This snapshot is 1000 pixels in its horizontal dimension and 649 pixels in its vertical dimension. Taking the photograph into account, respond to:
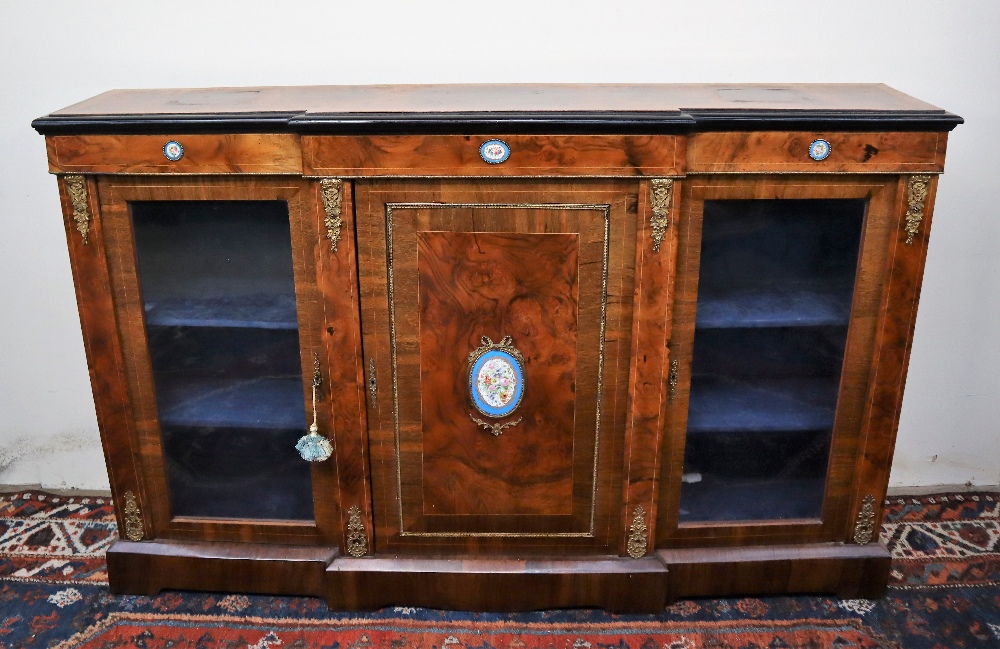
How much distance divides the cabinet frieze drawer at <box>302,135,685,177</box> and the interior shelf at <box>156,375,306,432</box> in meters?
0.58

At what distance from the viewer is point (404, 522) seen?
1.93 meters

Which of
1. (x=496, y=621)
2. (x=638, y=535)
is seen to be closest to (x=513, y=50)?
(x=638, y=535)

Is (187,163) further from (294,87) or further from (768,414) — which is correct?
(768,414)

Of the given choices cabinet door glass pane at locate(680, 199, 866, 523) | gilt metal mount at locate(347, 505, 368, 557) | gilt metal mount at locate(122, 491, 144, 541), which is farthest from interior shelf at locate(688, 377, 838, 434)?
gilt metal mount at locate(122, 491, 144, 541)

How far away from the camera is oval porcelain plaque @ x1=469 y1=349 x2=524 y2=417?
179cm

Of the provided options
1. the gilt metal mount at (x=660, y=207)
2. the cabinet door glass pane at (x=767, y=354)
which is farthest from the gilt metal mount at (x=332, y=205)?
the cabinet door glass pane at (x=767, y=354)

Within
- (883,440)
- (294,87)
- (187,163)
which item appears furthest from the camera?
(294,87)

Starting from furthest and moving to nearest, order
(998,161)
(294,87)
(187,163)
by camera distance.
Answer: (998,161) → (294,87) → (187,163)

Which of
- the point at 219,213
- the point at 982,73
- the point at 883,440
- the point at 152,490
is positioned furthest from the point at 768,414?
the point at 152,490

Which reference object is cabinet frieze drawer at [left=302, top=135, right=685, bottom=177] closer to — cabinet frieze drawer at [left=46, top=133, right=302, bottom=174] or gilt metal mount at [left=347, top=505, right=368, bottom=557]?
cabinet frieze drawer at [left=46, top=133, right=302, bottom=174]

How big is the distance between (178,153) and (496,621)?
127 centimetres

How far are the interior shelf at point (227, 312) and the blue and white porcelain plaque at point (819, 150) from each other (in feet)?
3.74

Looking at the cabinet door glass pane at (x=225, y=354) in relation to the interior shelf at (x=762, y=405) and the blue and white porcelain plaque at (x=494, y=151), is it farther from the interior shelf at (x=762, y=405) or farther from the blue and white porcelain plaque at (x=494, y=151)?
the interior shelf at (x=762, y=405)

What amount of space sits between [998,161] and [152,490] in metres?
2.32
